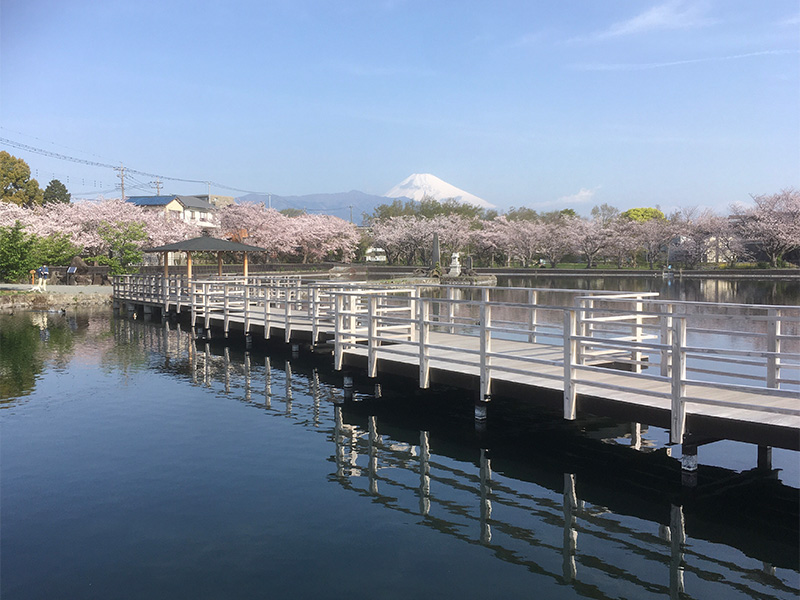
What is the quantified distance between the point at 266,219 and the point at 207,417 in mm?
65484

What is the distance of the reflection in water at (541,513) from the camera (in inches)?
276

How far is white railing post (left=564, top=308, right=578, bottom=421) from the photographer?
997cm

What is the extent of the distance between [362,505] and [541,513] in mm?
2261

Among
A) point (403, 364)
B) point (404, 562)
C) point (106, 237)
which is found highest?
point (106, 237)

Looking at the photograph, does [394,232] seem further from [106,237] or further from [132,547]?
[132,547]

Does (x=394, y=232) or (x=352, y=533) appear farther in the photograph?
(x=394, y=232)

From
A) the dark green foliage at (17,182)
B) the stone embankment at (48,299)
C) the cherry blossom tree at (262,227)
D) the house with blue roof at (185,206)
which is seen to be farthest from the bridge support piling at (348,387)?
the house with blue roof at (185,206)

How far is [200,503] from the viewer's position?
350 inches

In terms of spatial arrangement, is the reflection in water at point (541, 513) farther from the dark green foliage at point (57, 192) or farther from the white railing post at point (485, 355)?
the dark green foliage at point (57, 192)

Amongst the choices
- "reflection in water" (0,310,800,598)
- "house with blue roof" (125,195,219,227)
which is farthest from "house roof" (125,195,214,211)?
"reflection in water" (0,310,800,598)

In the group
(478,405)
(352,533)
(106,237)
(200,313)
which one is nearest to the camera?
(352,533)

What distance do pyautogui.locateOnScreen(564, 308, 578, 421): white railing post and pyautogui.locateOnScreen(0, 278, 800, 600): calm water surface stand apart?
1.00m

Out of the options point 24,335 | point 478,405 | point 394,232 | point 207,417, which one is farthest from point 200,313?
point 394,232

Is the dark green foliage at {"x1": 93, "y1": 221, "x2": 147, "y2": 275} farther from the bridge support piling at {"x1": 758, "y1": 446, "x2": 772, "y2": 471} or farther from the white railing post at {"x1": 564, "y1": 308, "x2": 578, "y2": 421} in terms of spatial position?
the bridge support piling at {"x1": 758, "y1": 446, "x2": 772, "y2": 471}
